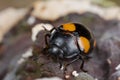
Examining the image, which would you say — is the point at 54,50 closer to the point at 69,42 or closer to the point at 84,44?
the point at 69,42

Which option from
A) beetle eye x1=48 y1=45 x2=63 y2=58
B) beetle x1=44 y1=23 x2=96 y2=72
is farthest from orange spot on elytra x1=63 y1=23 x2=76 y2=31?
beetle eye x1=48 y1=45 x2=63 y2=58

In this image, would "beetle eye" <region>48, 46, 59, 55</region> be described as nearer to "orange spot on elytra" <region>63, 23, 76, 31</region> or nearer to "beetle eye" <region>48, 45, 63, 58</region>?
"beetle eye" <region>48, 45, 63, 58</region>

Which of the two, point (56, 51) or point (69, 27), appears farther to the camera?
point (69, 27)

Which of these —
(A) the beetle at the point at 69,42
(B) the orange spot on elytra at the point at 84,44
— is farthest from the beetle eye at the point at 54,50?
(B) the orange spot on elytra at the point at 84,44

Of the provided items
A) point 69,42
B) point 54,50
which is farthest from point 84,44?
point 54,50

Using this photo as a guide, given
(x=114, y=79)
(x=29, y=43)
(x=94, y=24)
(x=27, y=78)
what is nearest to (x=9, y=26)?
(x=29, y=43)

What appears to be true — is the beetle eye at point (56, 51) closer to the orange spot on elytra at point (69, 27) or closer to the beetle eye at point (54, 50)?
the beetle eye at point (54, 50)

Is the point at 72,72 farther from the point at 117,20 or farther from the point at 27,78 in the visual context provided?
the point at 117,20

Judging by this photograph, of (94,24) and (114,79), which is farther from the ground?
(94,24)
